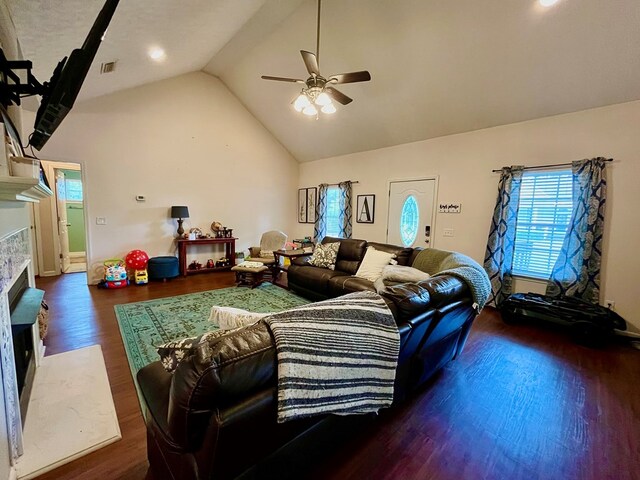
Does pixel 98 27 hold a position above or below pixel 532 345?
above

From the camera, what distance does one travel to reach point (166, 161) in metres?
5.44

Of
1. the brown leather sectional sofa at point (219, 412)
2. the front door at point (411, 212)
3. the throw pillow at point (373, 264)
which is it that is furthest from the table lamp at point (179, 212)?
the brown leather sectional sofa at point (219, 412)

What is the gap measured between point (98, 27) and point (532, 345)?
4.43 m

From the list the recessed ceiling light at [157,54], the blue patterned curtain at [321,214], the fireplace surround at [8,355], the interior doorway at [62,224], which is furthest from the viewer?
the blue patterned curtain at [321,214]

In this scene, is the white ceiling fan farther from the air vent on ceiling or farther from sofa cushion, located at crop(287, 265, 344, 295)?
sofa cushion, located at crop(287, 265, 344, 295)

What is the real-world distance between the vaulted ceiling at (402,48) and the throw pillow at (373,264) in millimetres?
2442

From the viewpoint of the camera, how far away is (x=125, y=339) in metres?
Answer: 2.85

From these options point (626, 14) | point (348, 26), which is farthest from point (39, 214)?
point (626, 14)

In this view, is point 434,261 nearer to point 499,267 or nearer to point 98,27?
point 499,267

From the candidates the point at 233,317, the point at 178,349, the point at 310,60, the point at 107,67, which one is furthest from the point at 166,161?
the point at 178,349

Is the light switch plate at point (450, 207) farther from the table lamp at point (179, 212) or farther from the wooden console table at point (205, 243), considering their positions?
the table lamp at point (179, 212)

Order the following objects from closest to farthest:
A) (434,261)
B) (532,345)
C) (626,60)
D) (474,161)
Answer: (626,60)
(532,345)
(434,261)
(474,161)

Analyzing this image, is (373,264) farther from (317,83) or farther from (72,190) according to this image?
(72,190)

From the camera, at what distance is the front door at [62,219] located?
223 inches
